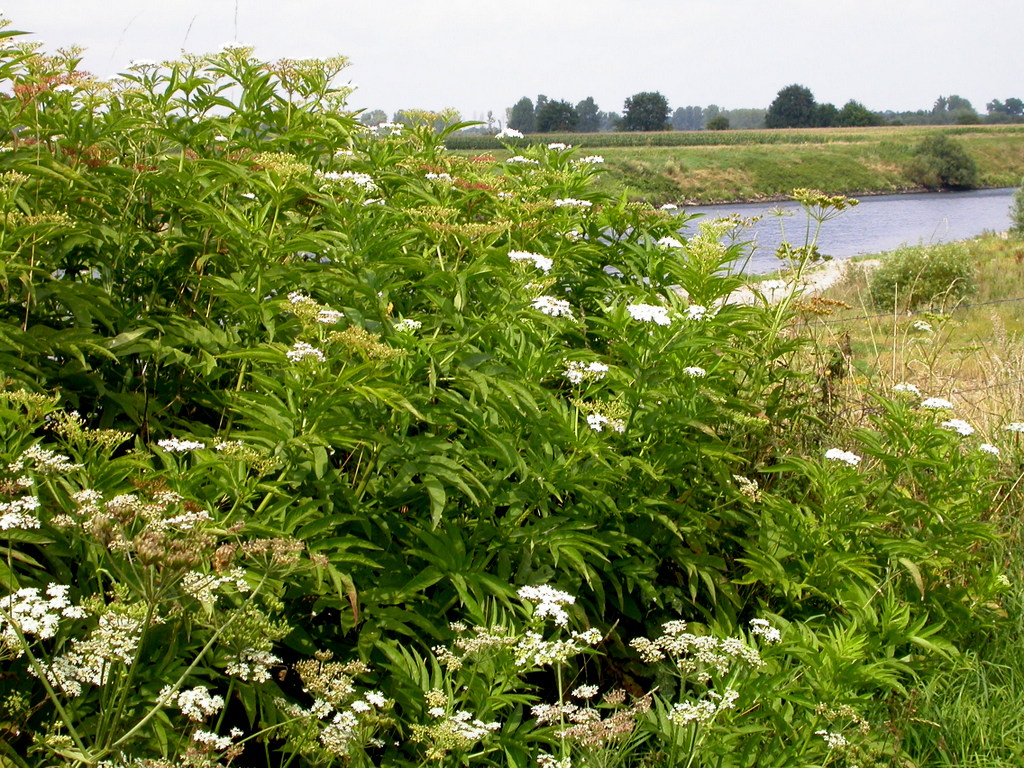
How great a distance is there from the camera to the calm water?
2472 cm

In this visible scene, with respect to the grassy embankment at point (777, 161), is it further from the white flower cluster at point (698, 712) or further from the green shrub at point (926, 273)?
the white flower cluster at point (698, 712)

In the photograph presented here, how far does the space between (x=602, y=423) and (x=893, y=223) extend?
1670 inches

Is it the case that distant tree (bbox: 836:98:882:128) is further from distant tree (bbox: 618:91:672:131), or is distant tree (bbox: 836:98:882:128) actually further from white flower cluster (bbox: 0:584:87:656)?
white flower cluster (bbox: 0:584:87:656)

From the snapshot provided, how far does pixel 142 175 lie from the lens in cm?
310

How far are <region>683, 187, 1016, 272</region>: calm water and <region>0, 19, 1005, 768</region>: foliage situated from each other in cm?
1622

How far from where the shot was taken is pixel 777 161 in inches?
2709

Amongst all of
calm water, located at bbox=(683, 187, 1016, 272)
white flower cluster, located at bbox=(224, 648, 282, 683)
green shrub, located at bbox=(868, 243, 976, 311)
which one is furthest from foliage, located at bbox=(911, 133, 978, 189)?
white flower cluster, located at bbox=(224, 648, 282, 683)

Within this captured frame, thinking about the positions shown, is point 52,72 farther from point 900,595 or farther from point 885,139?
point 885,139

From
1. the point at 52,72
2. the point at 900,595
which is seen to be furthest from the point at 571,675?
the point at 52,72

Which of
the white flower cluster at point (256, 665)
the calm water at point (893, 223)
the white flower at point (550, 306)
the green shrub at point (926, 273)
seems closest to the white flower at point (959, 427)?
the white flower at point (550, 306)

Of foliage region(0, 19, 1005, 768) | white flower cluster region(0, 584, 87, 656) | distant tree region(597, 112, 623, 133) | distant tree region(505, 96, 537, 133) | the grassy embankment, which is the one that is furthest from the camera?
distant tree region(597, 112, 623, 133)

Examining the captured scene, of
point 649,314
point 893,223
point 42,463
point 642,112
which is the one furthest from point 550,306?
point 642,112

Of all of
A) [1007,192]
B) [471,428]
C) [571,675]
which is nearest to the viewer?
[471,428]

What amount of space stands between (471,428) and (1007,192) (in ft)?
254
